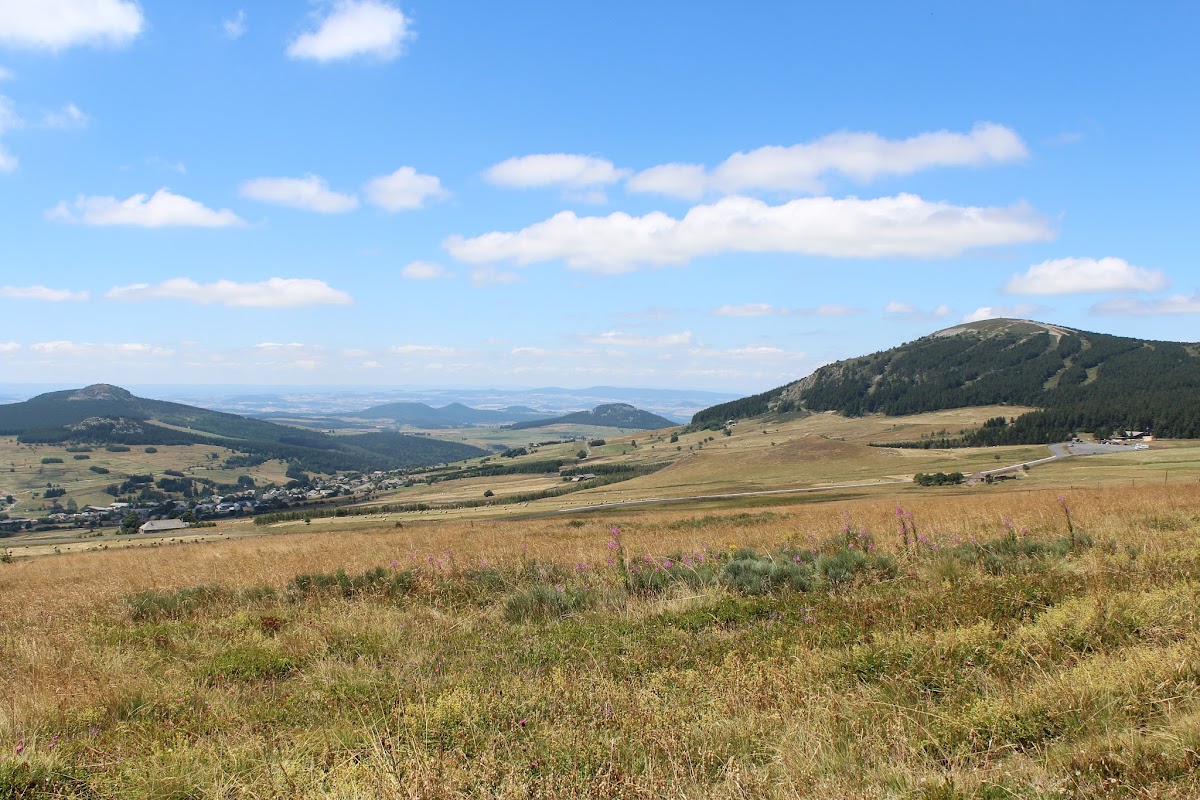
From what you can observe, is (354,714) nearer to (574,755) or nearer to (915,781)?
(574,755)

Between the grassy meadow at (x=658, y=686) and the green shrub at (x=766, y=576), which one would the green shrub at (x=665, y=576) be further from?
the green shrub at (x=766, y=576)

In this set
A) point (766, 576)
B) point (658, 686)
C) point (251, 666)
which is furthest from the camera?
point (766, 576)

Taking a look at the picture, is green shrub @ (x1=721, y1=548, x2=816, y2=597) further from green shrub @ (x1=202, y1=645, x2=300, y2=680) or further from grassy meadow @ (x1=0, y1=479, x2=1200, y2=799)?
green shrub @ (x1=202, y1=645, x2=300, y2=680)

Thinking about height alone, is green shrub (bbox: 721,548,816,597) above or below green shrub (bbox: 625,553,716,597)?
above

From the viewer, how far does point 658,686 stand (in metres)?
5.40

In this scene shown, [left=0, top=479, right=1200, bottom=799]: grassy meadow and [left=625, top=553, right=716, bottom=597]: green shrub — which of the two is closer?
[left=0, top=479, right=1200, bottom=799]: grassy meadow

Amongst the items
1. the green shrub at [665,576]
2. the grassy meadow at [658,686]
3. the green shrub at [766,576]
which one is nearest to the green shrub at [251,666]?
the grassy meadow at [658,686]

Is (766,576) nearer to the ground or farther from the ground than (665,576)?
farther from the ground

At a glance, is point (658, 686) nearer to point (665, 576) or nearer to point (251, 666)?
point (251, 666)

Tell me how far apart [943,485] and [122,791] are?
74.6 meters

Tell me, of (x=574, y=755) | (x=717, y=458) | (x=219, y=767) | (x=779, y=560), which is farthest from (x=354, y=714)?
(x=717, y=458)

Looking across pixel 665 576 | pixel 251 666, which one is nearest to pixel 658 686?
pixel 251 666

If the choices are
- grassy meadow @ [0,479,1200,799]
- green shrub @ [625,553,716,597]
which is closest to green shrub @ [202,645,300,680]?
grassy meadow @ [0,479,1200,799]

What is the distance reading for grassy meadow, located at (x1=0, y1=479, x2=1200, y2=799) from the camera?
13.0 feet
